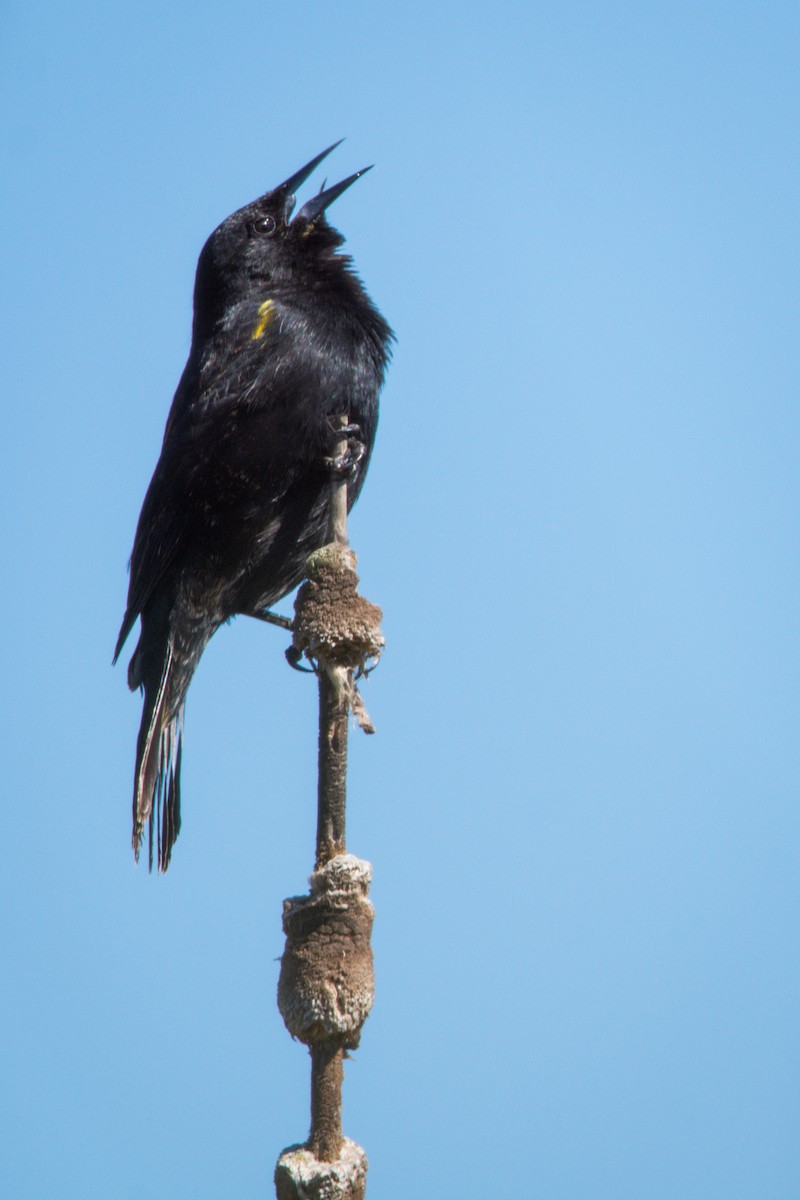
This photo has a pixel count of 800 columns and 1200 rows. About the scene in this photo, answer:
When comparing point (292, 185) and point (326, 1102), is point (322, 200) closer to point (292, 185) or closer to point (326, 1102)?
point (292, 185)

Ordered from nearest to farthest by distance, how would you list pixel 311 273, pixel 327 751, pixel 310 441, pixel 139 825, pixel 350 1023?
pixel 350 1023 < pixel 327 751 < pixel 139 825 < pixel 310 441 < pixel 311 273

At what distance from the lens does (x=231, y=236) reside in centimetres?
557

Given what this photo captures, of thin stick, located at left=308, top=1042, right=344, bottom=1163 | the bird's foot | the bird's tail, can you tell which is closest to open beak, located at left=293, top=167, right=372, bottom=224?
the bird's foot

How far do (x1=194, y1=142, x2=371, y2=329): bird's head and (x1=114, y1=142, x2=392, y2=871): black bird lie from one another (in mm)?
15

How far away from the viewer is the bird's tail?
462 centimetres

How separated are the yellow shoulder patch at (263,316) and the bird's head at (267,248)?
0.58 feet

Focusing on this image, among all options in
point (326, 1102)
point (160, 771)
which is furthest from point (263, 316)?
point (326, 1102)

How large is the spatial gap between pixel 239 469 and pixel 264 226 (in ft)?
3.89

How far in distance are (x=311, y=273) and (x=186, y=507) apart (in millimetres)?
1079

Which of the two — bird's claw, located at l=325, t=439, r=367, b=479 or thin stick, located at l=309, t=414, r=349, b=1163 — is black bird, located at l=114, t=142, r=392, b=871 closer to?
bird's claw, located at l=325, t=439, r=367, b=479

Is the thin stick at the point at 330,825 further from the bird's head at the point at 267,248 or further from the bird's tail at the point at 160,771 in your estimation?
the bird's head at the point at 267,248

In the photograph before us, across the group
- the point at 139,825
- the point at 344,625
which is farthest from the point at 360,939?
the point at 139,825

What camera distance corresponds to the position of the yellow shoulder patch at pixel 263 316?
5.12 m

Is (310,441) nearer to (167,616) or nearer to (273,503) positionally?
(273,503)
